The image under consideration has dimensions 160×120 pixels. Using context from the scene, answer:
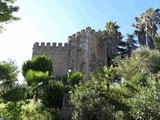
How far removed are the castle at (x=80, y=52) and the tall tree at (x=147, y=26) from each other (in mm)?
3940

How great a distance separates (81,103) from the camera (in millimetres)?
17281

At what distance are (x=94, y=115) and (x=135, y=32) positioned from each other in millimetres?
24611

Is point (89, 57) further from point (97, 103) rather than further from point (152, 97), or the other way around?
point (152, 97)

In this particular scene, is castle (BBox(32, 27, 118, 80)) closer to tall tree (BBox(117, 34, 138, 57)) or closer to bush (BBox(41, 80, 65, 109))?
tall tree (BBox(117, 34, 138, 57))

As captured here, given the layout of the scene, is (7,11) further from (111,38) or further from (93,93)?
(111,38)

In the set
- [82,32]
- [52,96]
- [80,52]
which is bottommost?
[52,96]

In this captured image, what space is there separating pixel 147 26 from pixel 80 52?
27.1ft

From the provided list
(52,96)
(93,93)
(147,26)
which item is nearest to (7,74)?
(52,96)

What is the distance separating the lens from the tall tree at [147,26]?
36.3m

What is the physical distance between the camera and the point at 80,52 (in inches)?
1465

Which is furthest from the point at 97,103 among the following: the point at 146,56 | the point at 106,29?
the point at 106,29

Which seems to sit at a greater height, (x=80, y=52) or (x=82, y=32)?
(x=82, y=32)

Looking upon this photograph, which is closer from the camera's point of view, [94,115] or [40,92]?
[94,115]

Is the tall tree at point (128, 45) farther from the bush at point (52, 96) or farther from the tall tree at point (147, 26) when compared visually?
the bush at point (52, 96)
